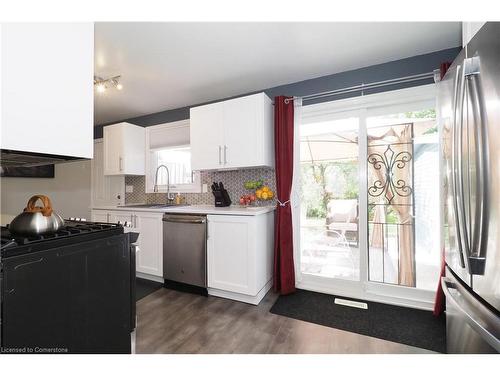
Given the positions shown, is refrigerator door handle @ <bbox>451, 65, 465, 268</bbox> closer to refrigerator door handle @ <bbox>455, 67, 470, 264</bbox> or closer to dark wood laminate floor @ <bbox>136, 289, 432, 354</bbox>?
refrigerator door handle @ <bbox>455, 67, 470, 264</bbox>

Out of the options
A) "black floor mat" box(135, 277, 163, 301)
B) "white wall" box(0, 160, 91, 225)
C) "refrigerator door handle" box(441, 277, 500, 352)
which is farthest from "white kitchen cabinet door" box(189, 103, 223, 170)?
"white wall" box(0, 160, 91, 225)

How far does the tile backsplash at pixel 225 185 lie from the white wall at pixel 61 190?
1167 mm

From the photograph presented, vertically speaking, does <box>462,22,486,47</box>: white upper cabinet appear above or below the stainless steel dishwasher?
above

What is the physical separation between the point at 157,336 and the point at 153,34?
2.37 m

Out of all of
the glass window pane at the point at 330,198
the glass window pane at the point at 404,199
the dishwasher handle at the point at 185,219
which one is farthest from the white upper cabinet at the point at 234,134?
the glass window pane at the point at 404,199

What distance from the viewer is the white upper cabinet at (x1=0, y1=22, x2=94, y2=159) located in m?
0.68

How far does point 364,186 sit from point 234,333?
6.10 feet

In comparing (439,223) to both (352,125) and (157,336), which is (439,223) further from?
(157,336)

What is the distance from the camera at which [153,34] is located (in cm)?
172

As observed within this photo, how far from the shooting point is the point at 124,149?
3168mm

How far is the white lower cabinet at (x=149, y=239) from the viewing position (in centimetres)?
255

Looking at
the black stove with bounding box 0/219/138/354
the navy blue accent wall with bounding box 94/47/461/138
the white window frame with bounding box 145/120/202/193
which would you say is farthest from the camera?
the white window frame with bounding box 145/120/202/193

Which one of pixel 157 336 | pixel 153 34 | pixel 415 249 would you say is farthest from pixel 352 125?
pixel 157 336

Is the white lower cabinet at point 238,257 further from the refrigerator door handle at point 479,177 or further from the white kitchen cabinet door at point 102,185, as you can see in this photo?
the white kitchen cabinet door at point 102,185
